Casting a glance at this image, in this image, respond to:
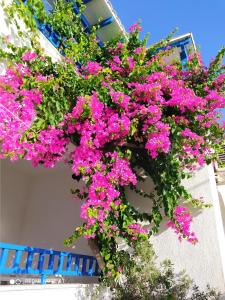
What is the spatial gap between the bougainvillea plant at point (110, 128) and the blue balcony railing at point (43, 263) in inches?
26.1

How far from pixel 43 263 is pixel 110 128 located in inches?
108

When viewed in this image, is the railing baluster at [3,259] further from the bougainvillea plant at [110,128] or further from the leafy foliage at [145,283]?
the leafy foliage at [145,283]

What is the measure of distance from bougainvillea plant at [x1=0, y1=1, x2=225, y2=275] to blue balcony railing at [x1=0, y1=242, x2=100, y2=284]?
2.18ft

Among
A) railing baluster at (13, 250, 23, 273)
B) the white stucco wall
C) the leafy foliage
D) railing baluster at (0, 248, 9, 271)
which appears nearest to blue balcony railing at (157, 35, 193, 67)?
the white stucco wall

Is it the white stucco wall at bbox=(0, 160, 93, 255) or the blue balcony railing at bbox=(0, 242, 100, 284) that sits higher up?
the white stucco wall at bbox=(0, 160, 93, 255)

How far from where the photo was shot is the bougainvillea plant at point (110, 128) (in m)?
5.64

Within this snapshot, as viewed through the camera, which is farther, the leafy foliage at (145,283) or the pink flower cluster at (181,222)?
the pink flower cluster at (181,222)

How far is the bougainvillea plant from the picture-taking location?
5645mm

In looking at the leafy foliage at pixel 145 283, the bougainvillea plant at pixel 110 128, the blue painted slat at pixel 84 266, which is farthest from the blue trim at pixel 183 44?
the blue painted slat at pixel 84 266

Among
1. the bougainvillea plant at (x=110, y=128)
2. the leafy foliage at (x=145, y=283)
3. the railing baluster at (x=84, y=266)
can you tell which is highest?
the bougainvillea plant at (x=110, y=128)

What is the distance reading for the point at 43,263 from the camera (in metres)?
6.01

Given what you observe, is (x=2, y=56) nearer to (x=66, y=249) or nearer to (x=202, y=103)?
(x=202, y=103)

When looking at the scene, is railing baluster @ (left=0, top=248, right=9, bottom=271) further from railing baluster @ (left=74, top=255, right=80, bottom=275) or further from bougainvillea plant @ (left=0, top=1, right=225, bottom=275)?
railing baluster @ (left=74, top=255, right=80, bottom=275)

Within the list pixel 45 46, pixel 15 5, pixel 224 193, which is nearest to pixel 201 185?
pixel 224 193
